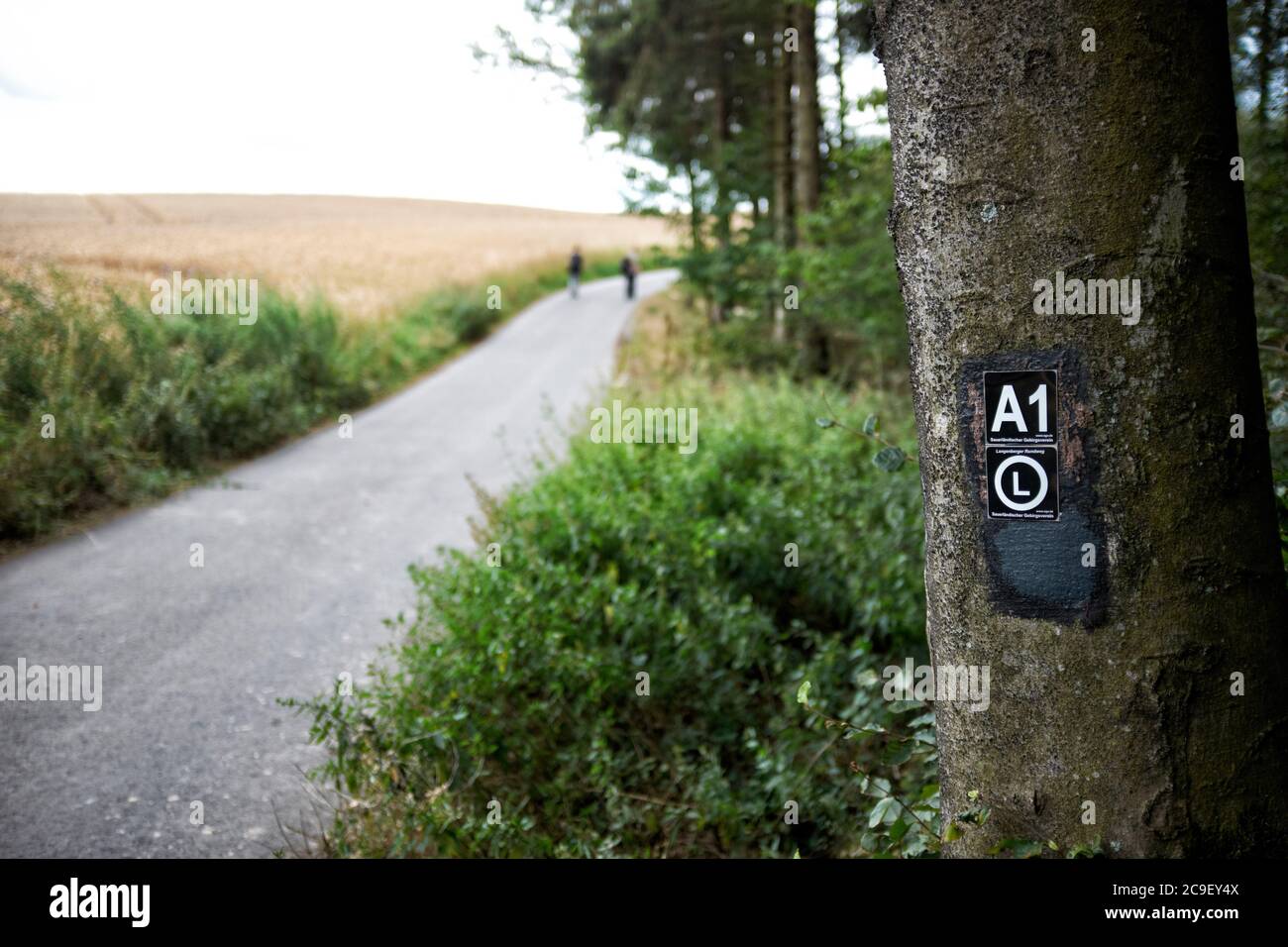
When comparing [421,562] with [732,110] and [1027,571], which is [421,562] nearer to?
[1027,571]

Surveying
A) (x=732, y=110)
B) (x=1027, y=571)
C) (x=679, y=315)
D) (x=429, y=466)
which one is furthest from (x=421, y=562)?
(x=679, y=315)

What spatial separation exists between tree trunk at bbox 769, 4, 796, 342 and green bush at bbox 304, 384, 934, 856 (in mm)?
8968

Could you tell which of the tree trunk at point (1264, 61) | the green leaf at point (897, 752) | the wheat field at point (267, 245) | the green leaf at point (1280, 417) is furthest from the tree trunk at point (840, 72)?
the green leaf at point (897, 752)

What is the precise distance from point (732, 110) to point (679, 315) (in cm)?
558

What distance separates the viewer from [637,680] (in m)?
4.56
